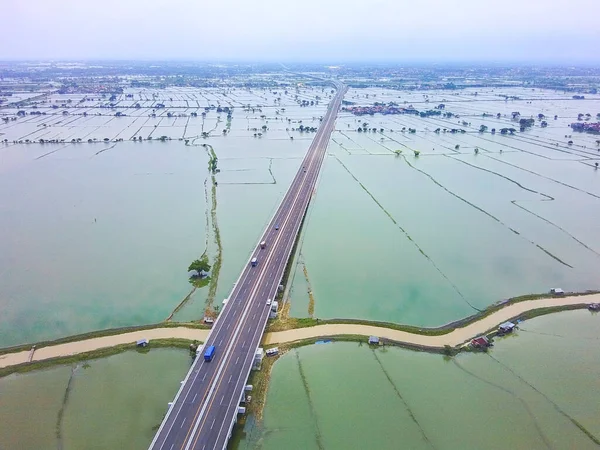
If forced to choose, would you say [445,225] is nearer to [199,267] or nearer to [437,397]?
[437,397]

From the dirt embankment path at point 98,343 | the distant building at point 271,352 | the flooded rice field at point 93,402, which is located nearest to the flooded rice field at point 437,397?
the distant building at point 271,352

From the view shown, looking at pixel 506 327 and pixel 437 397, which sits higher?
pixel 506 327

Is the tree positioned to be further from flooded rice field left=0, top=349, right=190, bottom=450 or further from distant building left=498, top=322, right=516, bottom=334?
distant building left=498, top=322, right=516, bottom=334

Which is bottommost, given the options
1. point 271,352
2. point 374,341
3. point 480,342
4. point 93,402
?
point 93,402

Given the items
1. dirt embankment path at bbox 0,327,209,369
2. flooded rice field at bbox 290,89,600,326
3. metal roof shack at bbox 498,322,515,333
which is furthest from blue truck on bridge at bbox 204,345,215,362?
metal roof shack at bbox 498,322,515,333

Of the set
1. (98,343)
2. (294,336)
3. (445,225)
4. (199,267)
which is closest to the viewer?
(98,343)

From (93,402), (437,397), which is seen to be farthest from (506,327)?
(93,402)

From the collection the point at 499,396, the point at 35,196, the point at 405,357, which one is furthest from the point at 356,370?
the point at 35,196
